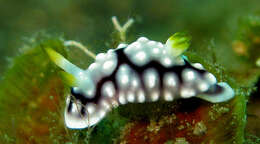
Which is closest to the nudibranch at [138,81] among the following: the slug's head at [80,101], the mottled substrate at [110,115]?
the slug's head at [80,101]

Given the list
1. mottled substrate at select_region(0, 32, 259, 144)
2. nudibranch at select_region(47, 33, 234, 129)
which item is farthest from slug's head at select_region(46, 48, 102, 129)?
mottled substrate at select_region(0, 32, 259, 144)

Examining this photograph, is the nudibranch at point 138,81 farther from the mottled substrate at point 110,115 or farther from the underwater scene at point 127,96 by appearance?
the mottled substrate at point 110,115

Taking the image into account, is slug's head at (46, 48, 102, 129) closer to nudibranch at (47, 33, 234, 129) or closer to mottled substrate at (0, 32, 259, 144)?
nudibranch at (47, 33, 234, 129)

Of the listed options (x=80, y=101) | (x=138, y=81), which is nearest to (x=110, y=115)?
(x=80, y=101)

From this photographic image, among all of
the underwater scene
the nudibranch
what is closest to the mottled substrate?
the underwater scene

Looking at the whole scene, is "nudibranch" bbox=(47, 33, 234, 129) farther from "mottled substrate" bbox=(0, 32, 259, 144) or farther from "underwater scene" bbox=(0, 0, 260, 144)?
"mottled substrate" bbox=(0, 32, 259, 144)

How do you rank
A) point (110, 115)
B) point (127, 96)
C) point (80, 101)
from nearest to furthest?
point (127, 96), point (80, 101), point (110, 115)

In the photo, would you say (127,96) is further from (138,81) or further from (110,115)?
(110,115)

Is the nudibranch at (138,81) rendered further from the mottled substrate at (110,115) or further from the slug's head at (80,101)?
the mottled substrate at (110,115)
